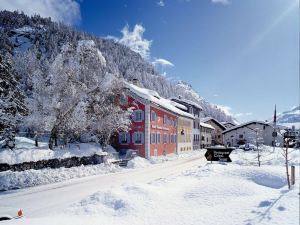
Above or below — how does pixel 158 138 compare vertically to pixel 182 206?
above

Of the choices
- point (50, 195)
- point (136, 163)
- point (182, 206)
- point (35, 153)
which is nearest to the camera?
point (182, 206)

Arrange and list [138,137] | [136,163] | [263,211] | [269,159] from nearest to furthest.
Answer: [263,211]
[136,163]
[269,159]
[138,137]

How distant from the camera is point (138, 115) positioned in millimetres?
39656

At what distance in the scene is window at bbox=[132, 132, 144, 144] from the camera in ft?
129

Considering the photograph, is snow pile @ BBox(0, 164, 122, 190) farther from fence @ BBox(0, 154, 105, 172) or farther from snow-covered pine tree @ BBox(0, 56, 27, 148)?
snow-covered pine tree @ BBox(0, 56, 27, 148)

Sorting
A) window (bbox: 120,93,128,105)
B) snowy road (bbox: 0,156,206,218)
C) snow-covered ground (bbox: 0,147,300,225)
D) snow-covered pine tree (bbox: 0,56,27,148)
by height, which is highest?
window (bbox: 120,93,128,105)

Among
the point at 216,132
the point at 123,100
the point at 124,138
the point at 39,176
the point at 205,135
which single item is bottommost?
the point at 39,176

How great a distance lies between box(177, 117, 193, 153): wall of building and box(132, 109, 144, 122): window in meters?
14.7

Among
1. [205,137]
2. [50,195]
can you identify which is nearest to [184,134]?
[205,137]

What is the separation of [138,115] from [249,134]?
39702 mm

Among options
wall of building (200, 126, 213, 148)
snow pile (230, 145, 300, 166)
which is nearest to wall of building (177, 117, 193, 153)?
snow pile (230, 145, 300, 166)

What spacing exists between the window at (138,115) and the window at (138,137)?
1.82 metres

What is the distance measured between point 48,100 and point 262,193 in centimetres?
1947

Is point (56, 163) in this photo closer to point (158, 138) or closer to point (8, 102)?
point (8, 102)
